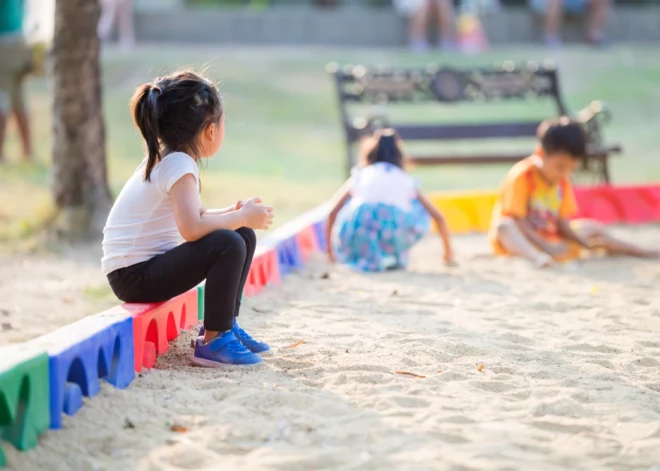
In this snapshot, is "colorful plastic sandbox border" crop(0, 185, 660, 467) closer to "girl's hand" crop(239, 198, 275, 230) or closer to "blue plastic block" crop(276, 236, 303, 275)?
"blue plastic block" crop(276, 236, 303, 275)

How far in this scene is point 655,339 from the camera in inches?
147

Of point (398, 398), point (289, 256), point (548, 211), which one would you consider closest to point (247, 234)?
point (398, 398)

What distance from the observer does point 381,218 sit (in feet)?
17.6

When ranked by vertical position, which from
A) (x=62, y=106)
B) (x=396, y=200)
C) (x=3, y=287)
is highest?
(x=62, y=106)

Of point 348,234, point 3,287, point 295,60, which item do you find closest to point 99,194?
point 3,287

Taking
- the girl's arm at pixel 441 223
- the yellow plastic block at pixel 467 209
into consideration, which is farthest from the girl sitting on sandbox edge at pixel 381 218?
the yellow plastic block at pixel 467 209

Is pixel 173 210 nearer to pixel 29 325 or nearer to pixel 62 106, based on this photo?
pixel 29 325

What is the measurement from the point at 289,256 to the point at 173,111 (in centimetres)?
216

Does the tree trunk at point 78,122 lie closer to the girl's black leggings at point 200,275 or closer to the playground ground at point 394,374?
the playground ground at point 394,374

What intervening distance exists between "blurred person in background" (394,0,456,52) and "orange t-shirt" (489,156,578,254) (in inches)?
404

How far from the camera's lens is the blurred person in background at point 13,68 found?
927 centimetres

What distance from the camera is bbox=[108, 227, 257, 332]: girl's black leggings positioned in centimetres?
313

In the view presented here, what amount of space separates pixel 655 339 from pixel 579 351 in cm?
44

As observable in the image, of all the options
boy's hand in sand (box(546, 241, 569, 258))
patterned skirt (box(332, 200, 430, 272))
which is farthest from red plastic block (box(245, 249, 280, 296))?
boy's hand in sand (box(546, 241, 569, 258))
